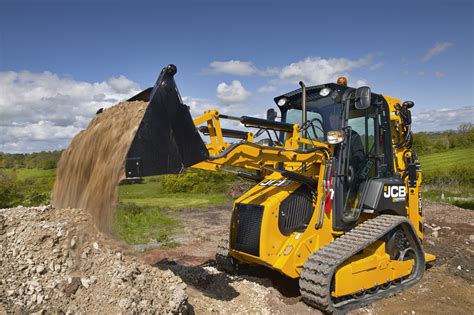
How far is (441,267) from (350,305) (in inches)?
116

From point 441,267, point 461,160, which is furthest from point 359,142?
point 461,160

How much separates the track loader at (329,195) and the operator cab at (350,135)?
16 mm

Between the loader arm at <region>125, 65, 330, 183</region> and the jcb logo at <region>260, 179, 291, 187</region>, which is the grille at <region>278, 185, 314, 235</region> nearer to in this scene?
the jcb logo at <region>260, 179, 291, 187</region>

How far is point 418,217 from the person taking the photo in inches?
281

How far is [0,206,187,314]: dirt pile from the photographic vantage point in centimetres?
369

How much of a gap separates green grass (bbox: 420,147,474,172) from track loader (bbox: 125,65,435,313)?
21203mm

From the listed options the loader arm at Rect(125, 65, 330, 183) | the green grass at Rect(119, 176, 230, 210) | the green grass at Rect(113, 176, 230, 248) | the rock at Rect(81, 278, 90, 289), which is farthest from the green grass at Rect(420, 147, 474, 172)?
the rock at Rect(81, 278, 90, 289)

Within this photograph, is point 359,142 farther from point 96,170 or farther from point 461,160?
point 461,160

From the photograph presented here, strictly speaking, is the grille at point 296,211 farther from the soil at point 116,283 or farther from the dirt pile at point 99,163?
the dirt pile at point 99,163

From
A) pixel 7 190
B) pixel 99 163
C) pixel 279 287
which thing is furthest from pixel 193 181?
pixel 99 163

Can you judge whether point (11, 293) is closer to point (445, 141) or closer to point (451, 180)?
point (451, 180)

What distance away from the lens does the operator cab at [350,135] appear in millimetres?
5879

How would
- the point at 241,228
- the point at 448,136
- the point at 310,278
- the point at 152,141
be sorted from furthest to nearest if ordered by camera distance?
the point at 448,136 < the point at 241,228 < the point at 310,278 < the point at 152,141

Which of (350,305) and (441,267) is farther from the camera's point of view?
(441,267)
